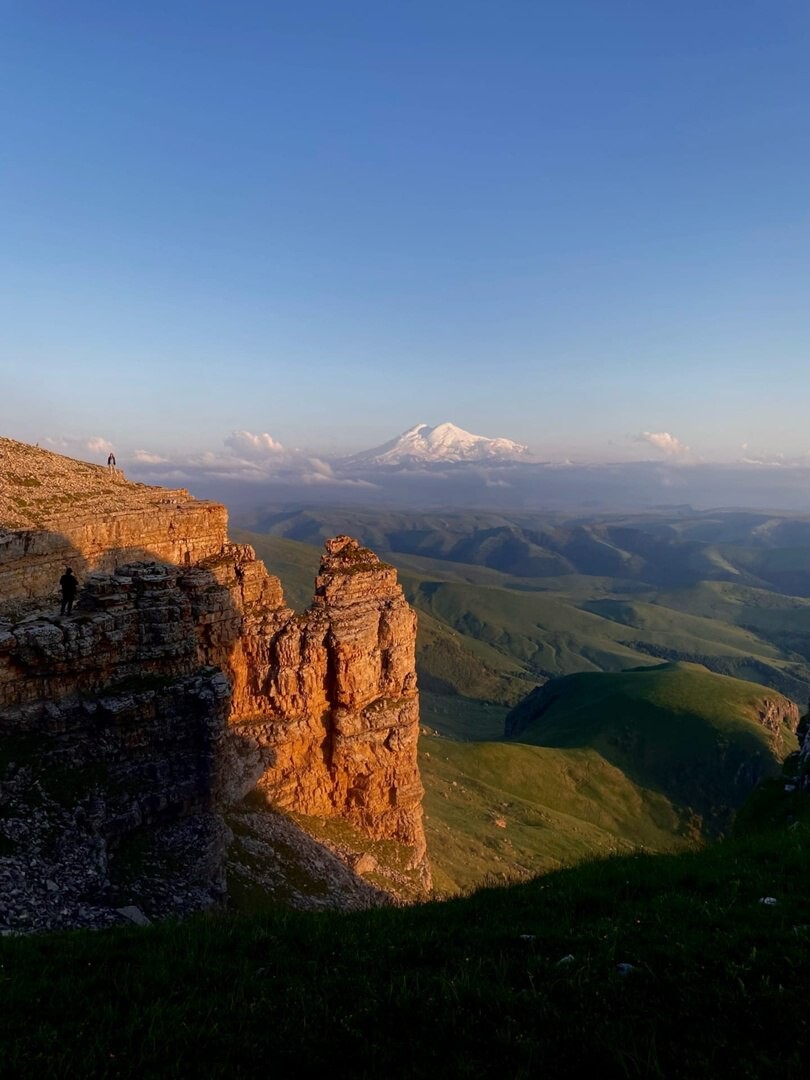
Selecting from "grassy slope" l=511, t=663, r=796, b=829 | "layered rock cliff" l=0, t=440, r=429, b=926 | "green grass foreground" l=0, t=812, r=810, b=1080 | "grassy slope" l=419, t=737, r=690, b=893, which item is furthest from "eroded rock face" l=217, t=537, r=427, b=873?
"grassy slope" l=511, t=663, r=796, b=829

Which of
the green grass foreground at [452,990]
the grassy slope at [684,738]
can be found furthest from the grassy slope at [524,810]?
the green grass foreground at [452,990]

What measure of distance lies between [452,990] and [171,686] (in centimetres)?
2663

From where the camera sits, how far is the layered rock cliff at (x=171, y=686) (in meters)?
26.6

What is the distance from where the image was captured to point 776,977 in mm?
9531

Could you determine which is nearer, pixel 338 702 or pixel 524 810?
pixel 338 702

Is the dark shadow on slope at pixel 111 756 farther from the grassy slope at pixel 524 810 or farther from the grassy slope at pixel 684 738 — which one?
the grassy slope at pixel 684 738

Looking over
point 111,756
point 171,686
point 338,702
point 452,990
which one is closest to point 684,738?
point 338,702

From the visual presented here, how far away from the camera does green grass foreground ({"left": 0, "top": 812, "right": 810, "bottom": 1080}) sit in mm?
8164

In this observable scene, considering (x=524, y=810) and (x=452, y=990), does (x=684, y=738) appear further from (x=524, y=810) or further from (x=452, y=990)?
(x=452, y=990)

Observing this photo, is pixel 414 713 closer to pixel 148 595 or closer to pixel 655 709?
pixel 148 595

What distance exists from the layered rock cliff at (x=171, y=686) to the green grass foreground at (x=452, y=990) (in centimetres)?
1253

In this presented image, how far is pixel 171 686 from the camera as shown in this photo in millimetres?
32562

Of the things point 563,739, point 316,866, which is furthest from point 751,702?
point 316,866

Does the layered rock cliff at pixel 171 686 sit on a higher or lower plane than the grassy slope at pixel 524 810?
higher
